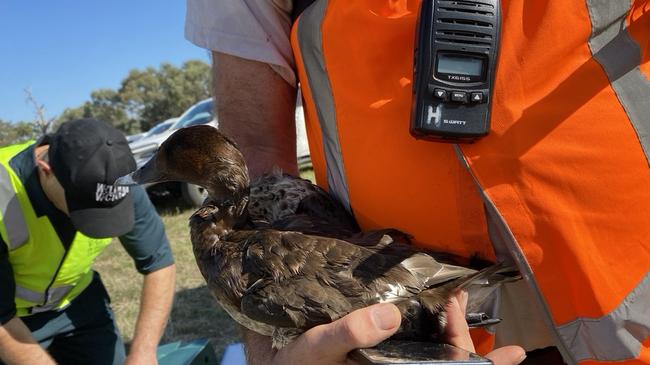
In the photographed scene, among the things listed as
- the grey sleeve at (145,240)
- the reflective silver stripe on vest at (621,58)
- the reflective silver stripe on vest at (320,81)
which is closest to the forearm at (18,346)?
the grey sleeve at (145,240)

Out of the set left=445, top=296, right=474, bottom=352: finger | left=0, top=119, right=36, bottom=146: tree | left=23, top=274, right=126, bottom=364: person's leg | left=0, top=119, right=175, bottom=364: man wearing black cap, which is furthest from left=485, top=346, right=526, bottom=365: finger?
left=0, top=119, right=36, bottom=146: tree

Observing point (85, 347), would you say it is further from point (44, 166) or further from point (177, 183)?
point (177, 183)

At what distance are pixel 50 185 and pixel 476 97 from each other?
3503mm

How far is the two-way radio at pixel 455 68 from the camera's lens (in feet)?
4.29

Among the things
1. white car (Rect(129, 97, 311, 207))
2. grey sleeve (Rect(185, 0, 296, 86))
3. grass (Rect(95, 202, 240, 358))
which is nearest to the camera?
grey sleeve (Rect(185, 0, 296, 86))

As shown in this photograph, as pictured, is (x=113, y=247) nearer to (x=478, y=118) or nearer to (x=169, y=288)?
(x=169, y=288)

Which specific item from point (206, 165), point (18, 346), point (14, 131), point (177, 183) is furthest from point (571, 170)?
point (14, 131)

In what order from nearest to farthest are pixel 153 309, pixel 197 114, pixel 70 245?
pixel 70 245, pixel 153 309, pixel 197 114

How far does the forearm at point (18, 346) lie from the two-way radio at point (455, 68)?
3.50 m

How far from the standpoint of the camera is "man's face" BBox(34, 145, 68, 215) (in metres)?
3.93

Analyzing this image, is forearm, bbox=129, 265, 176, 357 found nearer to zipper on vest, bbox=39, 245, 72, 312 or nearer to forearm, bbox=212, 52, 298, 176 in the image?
zipper on vest, bbox=39, 245, 72, 312

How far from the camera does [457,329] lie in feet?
4.72

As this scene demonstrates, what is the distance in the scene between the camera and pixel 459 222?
4.62 feet

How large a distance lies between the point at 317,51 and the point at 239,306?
77 centimetres
